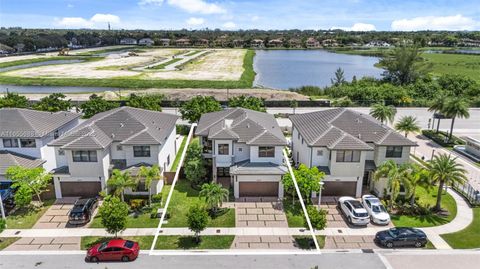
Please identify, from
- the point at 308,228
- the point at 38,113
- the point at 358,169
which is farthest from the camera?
the point at 38,113

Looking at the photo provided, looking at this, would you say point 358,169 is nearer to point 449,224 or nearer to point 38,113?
point 449,224

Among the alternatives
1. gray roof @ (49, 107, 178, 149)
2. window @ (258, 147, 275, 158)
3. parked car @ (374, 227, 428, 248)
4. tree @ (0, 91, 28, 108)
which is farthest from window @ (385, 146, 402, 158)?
tree @ (0, 91, 28, 108)

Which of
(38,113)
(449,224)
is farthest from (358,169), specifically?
(38,113)

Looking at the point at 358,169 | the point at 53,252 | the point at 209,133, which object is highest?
the point at 209,133

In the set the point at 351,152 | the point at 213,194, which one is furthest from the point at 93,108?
the point at 351,152

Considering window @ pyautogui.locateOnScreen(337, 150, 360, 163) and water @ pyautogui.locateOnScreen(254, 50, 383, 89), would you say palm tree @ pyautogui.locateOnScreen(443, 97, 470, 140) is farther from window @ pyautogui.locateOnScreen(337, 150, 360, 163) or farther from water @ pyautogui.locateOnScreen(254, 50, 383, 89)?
water @ pyautogui.locateOnScreen(254, 50, 383, 89)

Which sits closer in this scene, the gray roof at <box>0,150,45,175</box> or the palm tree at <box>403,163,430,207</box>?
the palm tree at <box>403,163,430,207</box>

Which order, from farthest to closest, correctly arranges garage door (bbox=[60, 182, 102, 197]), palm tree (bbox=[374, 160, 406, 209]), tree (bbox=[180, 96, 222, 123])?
1. tree (bbox=[180, 96, 222, 123])
2. garage door (bbox=[60, 182, 102, 197])
3. palm tree (bbox=[374, 160, 406, 209])
